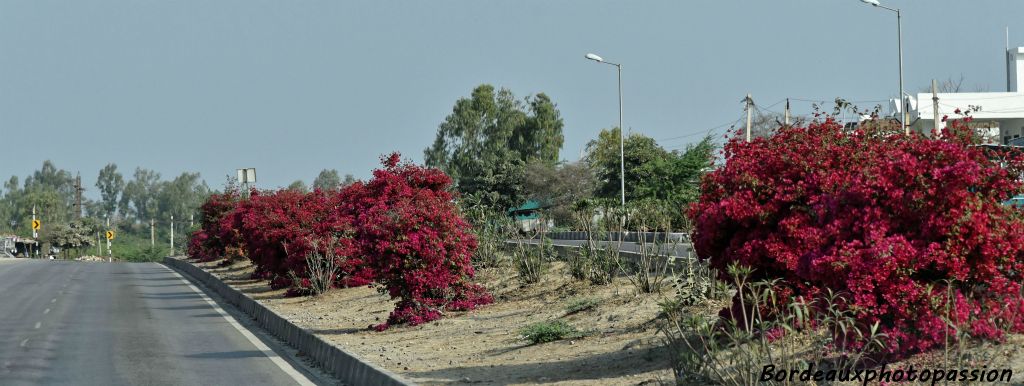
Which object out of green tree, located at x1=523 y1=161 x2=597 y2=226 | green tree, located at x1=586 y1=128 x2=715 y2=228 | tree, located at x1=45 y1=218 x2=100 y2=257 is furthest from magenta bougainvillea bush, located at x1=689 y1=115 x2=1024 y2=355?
tree, located at x1=45 y1=218 x2=100 y2=257

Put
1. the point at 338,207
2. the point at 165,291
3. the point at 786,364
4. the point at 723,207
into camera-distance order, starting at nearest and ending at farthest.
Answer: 1. the point at 786,364
2. the point at 723,207
3. the point at 338,207
4. the point at 165,291

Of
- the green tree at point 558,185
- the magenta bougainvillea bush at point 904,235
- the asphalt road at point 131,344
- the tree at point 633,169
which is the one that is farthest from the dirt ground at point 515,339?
the green tree at point 558,185

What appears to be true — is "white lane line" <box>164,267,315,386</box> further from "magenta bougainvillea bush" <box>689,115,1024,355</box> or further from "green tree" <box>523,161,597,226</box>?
"green tree" <box>523,161,597,226</box>

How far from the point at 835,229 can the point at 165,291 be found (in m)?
32.9

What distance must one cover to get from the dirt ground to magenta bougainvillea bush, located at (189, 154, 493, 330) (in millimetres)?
654

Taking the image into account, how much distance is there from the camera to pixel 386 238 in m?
Result: 21.2

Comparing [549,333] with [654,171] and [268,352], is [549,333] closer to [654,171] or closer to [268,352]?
[268,352]

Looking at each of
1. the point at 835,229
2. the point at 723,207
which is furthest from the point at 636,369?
the point at 835,229

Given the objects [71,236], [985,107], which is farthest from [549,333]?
[71,236]

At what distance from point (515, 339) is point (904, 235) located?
8048 millimetres

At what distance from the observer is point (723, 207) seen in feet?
37.2

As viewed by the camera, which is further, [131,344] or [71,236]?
[71,236]

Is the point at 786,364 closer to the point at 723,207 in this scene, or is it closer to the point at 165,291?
the point at 723,207

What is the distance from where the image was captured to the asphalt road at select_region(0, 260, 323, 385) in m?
15.9
